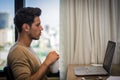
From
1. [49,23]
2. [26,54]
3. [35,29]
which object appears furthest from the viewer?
[49,23]

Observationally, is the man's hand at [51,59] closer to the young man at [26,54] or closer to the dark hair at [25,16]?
the young man at [26,54]

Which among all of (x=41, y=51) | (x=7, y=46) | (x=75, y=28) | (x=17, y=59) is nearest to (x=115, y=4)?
(x=75, y=28)

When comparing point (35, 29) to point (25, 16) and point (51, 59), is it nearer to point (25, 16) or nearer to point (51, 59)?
point (25, 16)

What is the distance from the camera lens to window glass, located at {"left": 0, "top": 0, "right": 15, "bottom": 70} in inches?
126

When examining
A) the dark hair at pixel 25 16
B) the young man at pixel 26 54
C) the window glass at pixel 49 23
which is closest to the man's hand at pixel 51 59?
the young man at pixel 26 54

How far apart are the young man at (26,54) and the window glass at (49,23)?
4.87ft

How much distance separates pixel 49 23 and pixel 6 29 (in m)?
0.64

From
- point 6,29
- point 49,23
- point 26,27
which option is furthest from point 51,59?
point 6,29

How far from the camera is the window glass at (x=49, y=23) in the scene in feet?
10.4

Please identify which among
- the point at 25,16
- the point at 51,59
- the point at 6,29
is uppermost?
the point at 25,16

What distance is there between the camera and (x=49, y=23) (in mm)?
3178

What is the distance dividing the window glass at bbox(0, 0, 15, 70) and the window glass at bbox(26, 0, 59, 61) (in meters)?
0.29

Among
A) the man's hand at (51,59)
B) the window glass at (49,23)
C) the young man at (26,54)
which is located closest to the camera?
the young man at (26,54)

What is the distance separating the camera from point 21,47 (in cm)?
156
